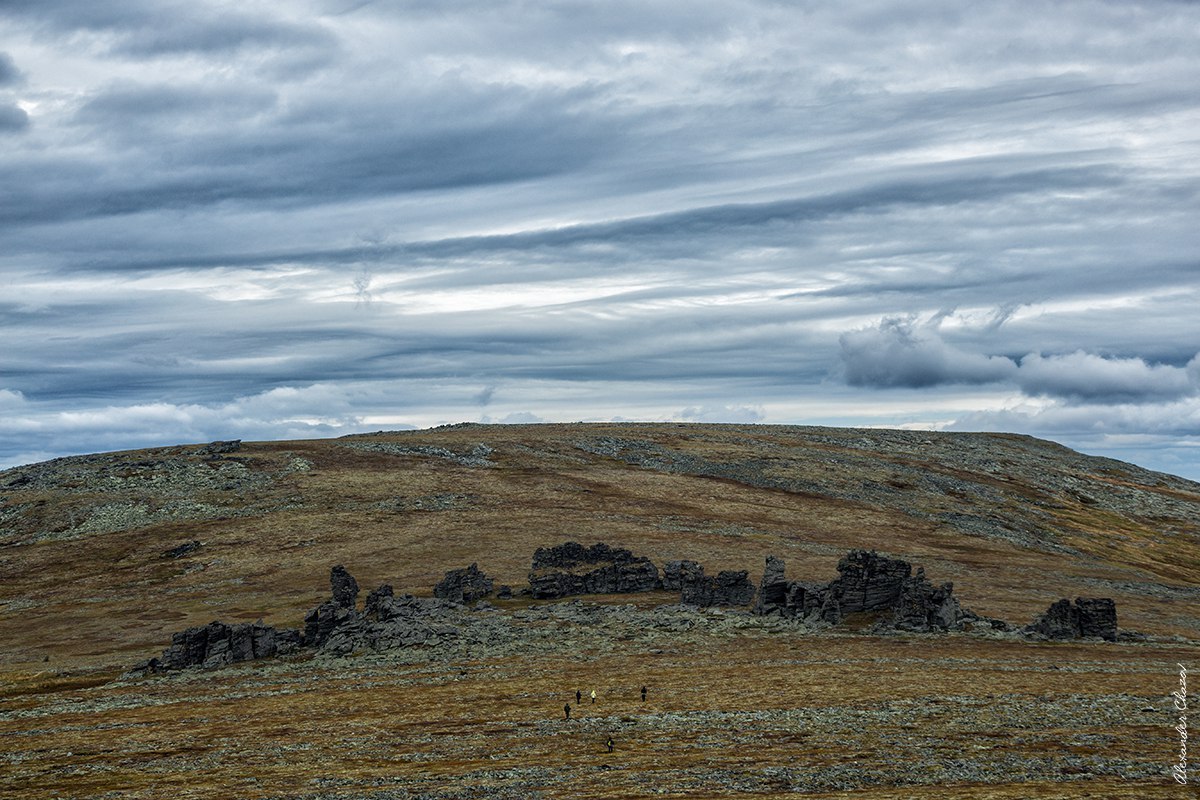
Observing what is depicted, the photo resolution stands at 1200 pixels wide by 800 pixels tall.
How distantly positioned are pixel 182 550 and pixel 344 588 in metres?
41.0

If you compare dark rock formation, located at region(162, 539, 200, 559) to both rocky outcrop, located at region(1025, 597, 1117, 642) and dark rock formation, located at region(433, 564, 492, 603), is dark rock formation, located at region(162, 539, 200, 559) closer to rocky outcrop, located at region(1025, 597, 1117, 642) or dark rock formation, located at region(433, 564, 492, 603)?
dark rock formation, located at region(433, 564, 492, 603)

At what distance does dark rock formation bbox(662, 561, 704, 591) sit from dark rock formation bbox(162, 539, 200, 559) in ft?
207

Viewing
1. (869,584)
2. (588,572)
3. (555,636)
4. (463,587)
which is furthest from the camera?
(588,572)

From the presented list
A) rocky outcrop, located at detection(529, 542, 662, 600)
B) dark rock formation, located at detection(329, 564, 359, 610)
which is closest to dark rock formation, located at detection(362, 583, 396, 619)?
dark rock formation, located at detection(329, 564, 359, 610)

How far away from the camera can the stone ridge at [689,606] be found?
7562cm

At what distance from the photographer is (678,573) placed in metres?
97.3

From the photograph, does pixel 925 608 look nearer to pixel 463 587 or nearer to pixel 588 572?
pixel 588 572

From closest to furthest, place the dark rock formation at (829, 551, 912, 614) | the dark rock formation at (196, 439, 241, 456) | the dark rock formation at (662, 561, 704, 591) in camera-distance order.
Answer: the dark rock formation at (829, 551, 912, 614) → the dark rock formation at (662, 561, 704, 591) → the dark rock formation at (196, 439, 241, 456)

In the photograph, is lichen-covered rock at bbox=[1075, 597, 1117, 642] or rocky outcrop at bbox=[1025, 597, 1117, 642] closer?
rocky outcrop at bbox=[1025, 597, 1117, 642]

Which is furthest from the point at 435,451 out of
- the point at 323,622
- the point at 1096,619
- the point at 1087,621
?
the point at 1096,619

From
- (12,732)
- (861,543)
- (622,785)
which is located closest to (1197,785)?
(622,785)

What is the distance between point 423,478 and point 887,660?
102 meters

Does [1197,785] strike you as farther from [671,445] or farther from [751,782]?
[671,445]

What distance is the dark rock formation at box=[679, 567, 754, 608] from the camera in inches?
3607
